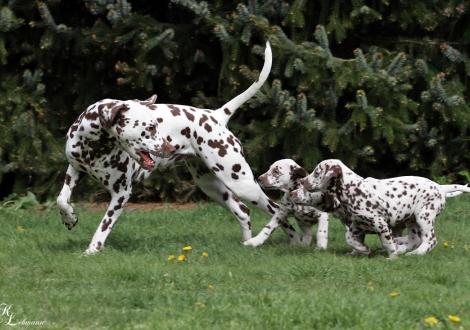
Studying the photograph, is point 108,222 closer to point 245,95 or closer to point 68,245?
point 68,245

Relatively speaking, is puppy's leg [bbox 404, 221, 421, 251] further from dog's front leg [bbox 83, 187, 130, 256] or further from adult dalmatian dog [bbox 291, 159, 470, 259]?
dog's front leg [bbox 83, 187, 130, 256]

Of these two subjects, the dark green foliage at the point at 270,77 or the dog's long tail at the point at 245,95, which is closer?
the dog's long tail at the point at 245,95

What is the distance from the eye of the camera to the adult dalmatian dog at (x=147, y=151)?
736cm

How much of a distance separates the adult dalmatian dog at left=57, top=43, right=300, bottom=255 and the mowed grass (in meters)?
0.41

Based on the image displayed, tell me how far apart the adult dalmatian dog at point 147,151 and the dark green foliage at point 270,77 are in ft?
7.91

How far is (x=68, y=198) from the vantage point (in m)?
7.57

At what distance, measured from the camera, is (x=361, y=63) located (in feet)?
33.8

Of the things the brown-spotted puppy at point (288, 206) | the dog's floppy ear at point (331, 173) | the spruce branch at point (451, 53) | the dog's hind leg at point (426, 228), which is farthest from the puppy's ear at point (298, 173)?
the spruce branch at point (451, 53)

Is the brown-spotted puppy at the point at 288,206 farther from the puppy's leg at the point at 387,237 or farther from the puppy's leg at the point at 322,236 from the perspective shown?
the puppy's leg at the point at 387,237

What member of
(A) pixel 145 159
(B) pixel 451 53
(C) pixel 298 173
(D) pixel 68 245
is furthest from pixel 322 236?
(B) pixel 451 53

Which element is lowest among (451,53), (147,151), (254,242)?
(254,242)

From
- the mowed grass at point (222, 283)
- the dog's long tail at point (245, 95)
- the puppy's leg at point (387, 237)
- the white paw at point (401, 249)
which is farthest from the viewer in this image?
the dog's long tail at point (245, 95)

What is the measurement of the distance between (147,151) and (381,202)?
6.96 feet

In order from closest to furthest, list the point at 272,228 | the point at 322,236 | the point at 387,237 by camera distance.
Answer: the point at 387,237, the point at 322,236, the point at 272,228
